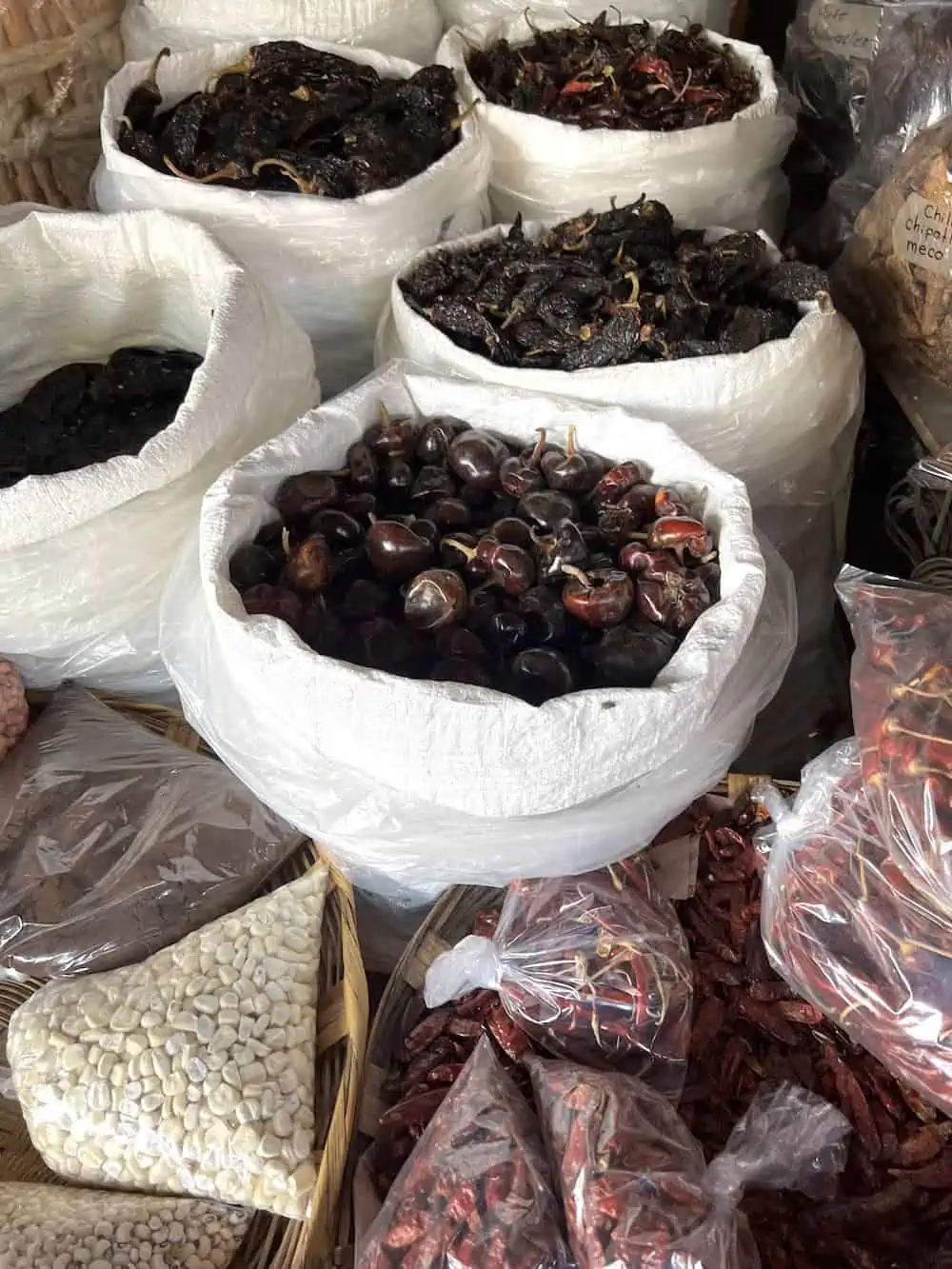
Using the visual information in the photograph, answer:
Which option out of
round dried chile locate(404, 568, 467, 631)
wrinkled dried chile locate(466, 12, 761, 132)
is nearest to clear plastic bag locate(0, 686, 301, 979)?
round dried chile locate(404, 568, 467, 631)

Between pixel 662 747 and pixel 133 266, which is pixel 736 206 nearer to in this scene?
pixel 133 266

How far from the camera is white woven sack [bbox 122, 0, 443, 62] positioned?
5.05 ft

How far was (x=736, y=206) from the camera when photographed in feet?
5.00

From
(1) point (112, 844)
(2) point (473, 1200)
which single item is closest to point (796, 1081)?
Answer: (2) point (473, 1200)

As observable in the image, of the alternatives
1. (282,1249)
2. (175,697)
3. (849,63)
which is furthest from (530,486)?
(849,63)

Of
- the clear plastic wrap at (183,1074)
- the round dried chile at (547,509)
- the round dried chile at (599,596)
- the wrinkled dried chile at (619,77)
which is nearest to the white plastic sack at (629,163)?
the wrinkled dried chile at (619,77)

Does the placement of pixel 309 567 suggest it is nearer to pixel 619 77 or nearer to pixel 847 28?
pixel 619 77

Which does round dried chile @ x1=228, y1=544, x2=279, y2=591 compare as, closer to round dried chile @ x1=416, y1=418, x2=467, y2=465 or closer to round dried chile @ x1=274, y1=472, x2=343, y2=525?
round dried chile @ x1=274, y1=472, x2=343, y2=525

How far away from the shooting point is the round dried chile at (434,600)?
899mm

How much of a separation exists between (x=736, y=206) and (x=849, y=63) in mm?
463

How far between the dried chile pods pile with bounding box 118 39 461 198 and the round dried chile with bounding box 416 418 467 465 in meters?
0.42

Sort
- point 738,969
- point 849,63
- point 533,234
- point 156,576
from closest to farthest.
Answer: point 738,969
point 156,576
point 533,234
point 849,63

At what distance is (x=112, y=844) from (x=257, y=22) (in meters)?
1.25

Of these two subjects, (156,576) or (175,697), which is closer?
(156,576)
